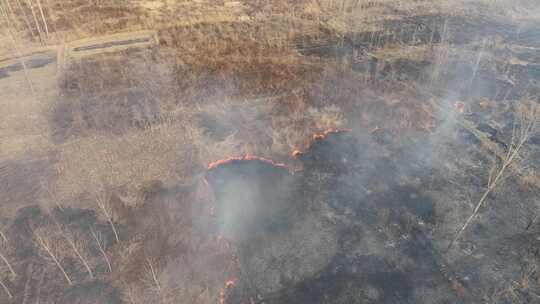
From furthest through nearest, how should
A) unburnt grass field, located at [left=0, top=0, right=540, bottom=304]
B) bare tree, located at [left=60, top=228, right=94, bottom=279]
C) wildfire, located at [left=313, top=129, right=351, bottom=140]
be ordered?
1. wildfire, located at [left=313, top=129, right=351, bottom=140]
2. unburnt grass field, located at [left=0, top=0, right=540, bottom=304]
3. bare tree, located at [left=60, top=228, right=94, bottom=279]

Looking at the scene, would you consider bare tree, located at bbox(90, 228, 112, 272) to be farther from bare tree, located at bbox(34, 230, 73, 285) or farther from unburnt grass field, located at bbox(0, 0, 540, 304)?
bare tree, located at bbox(34, 230, 73, 285)

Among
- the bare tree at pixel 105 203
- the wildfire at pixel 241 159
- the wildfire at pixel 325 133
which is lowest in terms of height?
the bare tree at pixel 105 203

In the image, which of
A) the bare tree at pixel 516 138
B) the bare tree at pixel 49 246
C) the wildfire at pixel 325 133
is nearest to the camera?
the bare tree at pixel 49 246

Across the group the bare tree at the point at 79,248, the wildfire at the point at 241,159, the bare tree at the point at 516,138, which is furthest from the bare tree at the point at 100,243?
the bare tree at the point at 516,138

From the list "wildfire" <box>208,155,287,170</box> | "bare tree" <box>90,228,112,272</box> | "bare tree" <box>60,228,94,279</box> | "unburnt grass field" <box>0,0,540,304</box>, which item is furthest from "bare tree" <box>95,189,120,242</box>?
"wildfire" <box>208,155,287,170</box>

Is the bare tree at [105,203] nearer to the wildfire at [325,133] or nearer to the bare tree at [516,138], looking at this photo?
the wildfire at [325,133]

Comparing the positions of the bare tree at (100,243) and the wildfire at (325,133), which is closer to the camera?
the bare tree at (100,243)

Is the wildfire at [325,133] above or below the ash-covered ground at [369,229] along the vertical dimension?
above

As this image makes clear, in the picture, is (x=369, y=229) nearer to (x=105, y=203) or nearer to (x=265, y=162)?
(x=265, y=162)
